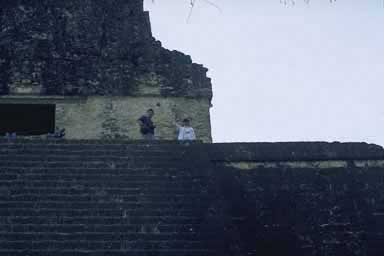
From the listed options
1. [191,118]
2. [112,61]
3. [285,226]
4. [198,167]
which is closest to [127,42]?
[112,61]

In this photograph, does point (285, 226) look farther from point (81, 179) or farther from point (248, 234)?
point (81, 179)

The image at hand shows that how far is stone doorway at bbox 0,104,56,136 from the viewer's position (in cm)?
1256

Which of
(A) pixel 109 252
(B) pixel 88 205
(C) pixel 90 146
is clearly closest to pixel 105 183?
(B) pixel 88 205

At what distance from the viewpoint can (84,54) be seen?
12.9 m

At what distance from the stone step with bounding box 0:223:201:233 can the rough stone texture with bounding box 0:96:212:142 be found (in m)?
5.92

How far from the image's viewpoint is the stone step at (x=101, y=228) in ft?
20.2

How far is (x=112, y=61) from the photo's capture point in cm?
1291

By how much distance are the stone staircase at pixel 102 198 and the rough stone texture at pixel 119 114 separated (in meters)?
4.27

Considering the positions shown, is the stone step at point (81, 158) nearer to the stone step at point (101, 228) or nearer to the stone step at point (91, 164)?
the stone step at point (91, 164)

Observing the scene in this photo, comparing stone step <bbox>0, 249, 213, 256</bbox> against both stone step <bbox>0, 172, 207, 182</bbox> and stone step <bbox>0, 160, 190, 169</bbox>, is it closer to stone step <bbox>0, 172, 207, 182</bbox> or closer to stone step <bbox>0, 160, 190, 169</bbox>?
stone step <bbox>0, 172, 207, 182</bbox>

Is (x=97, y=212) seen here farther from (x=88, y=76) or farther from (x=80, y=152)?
(x=88, y=76)

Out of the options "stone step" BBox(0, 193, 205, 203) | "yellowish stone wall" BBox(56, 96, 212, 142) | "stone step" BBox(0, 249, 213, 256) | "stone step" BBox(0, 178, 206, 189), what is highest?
"yellowish stone wall" BBox(56, 96, 212, 142)

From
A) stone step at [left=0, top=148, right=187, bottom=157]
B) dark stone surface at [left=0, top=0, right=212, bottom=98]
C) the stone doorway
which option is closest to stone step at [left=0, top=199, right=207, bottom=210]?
stone step at [left=0, top=148, right=187, bottom=157]

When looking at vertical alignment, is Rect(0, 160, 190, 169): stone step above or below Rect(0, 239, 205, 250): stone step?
above
